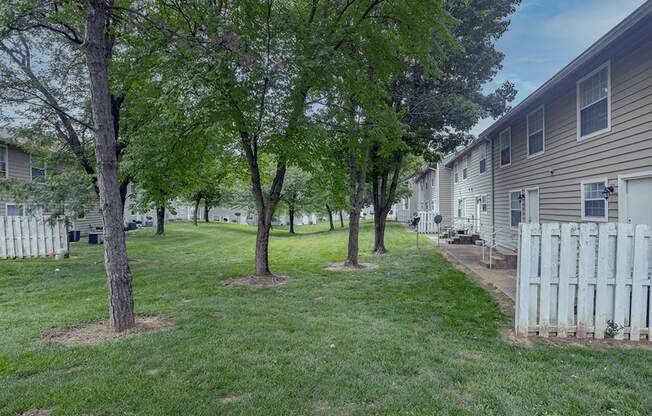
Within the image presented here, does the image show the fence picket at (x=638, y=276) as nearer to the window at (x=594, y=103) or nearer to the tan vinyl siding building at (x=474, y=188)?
the window at (x=594, y=103)

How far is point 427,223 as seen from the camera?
23.5 meters

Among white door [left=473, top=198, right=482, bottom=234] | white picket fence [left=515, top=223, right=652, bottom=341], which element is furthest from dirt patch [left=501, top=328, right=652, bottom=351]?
white door [left=473, top=198, right=482, bottom=234]

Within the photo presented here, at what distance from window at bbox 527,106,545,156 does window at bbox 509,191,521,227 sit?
1.73m

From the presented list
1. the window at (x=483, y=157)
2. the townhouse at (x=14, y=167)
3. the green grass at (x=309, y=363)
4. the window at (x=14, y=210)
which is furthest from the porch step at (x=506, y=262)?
the window at (x=14, y=210)

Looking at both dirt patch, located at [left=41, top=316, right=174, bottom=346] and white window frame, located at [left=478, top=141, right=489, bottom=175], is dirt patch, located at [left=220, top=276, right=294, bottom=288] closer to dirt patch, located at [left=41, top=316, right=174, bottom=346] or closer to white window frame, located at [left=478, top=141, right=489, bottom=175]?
dirt patch, located at [left=41, top=316, right=174, bottom=346]

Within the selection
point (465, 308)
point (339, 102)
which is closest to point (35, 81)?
point (339, 102)

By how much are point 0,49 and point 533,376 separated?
13074 millimetres

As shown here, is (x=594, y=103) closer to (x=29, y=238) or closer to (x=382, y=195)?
(x=382, y=195)

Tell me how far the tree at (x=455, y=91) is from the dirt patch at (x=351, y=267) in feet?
10.6

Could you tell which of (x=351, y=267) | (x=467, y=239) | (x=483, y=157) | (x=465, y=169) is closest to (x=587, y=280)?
(x=351, y=267)

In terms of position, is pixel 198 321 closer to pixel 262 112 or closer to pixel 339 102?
pixel 262 112

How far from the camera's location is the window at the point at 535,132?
32.8ft

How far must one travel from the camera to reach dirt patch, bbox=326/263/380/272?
10.2 metres

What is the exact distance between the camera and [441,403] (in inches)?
118
